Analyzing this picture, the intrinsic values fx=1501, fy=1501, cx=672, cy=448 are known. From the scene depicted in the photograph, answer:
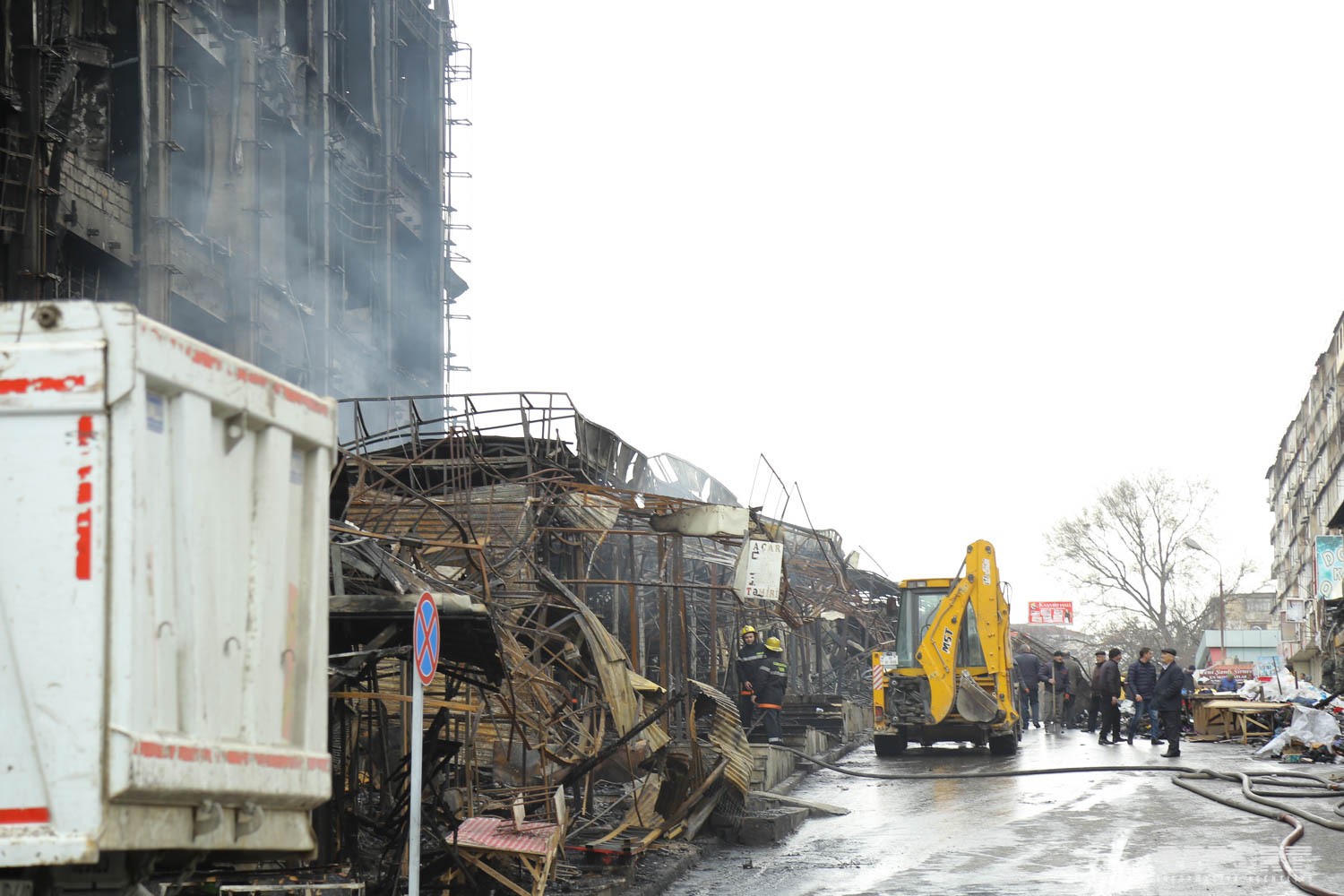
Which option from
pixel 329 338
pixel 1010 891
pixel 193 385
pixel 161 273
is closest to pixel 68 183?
pixel 161 273

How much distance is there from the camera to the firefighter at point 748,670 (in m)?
21.6

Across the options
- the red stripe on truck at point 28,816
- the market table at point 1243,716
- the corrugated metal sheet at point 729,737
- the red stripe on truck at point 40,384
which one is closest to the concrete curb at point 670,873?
the corrugated metal sheet at point 729,737

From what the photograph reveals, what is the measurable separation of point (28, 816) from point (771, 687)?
17.0 meters

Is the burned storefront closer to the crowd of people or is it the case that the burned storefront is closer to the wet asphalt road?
the wet asphalt road

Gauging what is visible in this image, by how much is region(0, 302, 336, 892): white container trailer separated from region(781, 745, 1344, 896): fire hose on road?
26.4ft

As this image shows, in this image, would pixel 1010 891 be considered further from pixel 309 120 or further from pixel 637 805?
pixel 309 120

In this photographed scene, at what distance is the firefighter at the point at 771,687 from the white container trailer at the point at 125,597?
16.0 metres

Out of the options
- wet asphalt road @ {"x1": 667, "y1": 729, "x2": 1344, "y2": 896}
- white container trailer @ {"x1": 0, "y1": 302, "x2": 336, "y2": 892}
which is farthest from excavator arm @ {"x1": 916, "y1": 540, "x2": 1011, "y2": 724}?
white container trailer @ {"x1": 0, "y1": 302, "x2": 336, "y2": 892}

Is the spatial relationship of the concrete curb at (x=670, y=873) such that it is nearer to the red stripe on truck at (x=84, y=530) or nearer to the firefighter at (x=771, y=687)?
the firefighter at (x=771, y=687)

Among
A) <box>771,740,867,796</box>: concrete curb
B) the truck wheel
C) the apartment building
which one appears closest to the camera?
<box>771,740,867,796</box>: concrete curb

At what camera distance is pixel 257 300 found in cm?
3628

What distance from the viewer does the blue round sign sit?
A: 9031 millimetres

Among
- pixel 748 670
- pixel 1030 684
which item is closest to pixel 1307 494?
pixel 1030 684

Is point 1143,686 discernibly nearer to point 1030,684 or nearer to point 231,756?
point 1030,684
